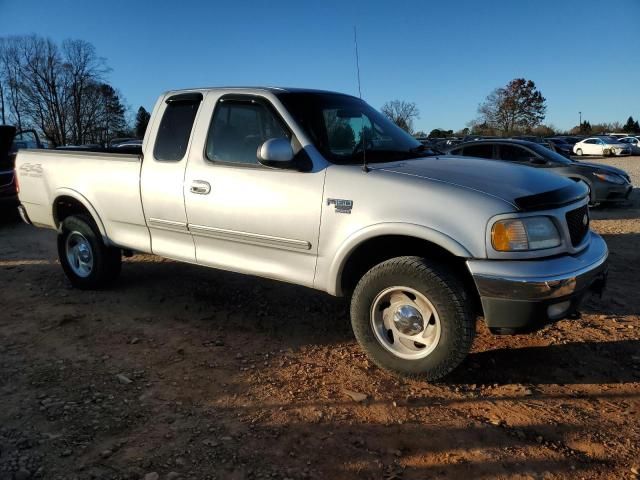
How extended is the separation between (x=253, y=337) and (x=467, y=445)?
203 centimetres

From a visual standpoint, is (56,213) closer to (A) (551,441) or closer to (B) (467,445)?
(B) (467,445)

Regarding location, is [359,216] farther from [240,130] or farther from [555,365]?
[555,365]

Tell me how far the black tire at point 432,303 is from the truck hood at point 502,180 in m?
0.57

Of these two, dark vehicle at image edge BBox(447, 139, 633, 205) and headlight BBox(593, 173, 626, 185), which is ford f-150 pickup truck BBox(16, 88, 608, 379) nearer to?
dark vehicle at image edge BBox(447, 139, 633, 205)

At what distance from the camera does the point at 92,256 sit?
523cm

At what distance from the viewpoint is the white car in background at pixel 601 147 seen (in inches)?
1446

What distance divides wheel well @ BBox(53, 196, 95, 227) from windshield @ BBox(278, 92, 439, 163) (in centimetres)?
275

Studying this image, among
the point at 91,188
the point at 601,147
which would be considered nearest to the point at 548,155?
the point at 91,188

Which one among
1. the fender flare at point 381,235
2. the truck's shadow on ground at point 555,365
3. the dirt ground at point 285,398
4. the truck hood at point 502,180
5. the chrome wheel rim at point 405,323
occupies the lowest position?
the dirt ground at point 285,398

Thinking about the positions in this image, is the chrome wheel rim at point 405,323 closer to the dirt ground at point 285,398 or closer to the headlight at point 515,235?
the dirt ground at point 285,398

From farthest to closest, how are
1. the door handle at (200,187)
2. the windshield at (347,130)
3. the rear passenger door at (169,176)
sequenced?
the rear passenger door at (169,176) → the door handle at (200,187) → the windshield at (347,130)

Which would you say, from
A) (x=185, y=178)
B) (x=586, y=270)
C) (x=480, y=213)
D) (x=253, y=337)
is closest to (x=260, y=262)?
(x=253, y=337)

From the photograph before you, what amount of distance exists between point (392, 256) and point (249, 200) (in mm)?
1146

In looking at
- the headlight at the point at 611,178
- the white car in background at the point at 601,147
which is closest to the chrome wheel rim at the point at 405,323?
the headlight at the point at 611,178
